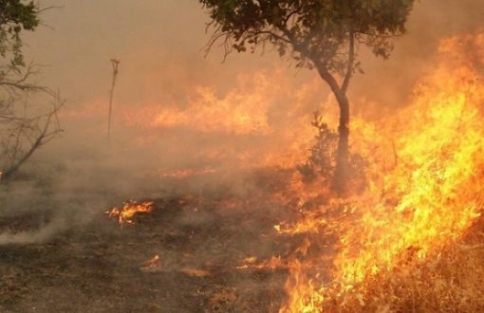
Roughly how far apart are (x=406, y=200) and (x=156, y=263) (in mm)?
5169

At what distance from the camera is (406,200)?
8961 millimetres

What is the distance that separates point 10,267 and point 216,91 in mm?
16250

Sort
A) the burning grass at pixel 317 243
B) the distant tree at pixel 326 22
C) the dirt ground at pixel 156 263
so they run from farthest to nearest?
the distant tree at pixel 326 22, the dirt ground at pixel 156 263, the burning grass at pixel 317 243

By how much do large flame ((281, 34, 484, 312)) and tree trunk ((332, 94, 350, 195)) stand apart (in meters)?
0.64

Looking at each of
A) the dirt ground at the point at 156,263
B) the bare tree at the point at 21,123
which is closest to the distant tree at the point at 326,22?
the dirt ground at the point at 156,263

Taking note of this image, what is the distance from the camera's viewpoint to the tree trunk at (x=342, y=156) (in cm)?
1230

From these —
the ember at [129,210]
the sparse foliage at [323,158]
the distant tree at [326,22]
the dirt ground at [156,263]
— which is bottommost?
the dirt ground at [156,263]

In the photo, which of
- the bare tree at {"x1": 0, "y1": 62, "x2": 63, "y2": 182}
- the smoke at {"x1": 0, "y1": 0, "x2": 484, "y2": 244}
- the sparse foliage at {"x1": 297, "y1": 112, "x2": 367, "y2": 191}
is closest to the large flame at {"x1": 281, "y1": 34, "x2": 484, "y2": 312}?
the sparse foliage at {"x1": 297, "y1": 112, "x2": 367, "y2": 191}

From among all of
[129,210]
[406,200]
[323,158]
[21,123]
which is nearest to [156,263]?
[129,210]

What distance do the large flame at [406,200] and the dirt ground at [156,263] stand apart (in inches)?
34.6

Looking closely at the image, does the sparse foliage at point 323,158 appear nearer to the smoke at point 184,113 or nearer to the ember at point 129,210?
the smoke at point 184,113

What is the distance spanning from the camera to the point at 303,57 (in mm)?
12328

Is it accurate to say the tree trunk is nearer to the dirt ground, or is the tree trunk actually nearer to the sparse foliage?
the sparse foliage

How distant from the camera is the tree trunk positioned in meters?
12.3
